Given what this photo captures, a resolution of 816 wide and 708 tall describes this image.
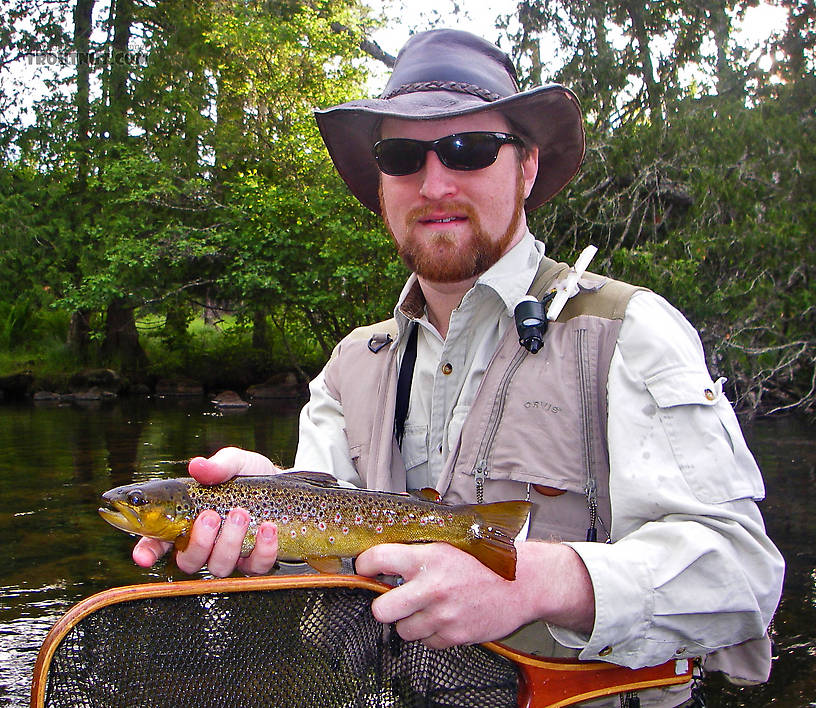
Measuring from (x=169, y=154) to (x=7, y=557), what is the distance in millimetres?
18375

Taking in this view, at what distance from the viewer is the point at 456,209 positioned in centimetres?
245

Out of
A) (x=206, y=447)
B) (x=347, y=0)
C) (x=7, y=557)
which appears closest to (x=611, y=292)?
(x=7, y=557)

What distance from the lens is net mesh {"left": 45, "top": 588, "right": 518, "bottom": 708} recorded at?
1.68 m

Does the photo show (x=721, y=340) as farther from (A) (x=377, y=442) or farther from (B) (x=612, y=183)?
(A) (x=377, y=442)

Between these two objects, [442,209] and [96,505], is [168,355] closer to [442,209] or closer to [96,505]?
[96,505]

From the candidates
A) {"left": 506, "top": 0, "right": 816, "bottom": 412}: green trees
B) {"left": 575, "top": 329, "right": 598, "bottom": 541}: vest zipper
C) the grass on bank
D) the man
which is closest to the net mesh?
the man

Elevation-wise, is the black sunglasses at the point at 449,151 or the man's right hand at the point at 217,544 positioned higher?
the black sunglasses at the point at 449,151

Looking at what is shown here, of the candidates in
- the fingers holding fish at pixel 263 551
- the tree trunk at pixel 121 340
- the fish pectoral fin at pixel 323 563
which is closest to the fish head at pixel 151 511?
the fingers holding fish at pixel 263 551

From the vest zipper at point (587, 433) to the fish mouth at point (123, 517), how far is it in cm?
124

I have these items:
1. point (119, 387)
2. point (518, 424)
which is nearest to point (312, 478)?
point (518, 424)

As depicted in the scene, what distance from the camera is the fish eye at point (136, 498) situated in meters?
2.21

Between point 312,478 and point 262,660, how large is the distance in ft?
1.85

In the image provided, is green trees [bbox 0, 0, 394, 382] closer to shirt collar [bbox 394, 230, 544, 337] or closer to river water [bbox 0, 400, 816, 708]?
river water [bbox 0, 400, 816, 708]

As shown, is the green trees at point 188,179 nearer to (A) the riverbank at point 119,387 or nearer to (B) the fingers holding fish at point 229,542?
(A) the riverbank at point 119,387
